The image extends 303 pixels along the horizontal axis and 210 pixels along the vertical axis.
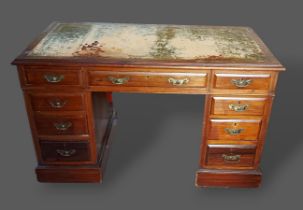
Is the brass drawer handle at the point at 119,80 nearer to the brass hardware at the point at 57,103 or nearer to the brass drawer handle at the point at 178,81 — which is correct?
the brass drawer handle at the point at 178,81

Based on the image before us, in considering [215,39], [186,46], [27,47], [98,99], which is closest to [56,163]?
[98,99]

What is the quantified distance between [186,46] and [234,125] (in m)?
0.70

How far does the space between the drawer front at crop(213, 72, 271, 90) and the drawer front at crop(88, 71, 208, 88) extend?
10cm

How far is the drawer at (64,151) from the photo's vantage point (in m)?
2.80

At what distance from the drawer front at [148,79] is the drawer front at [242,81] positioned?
0.34 feet

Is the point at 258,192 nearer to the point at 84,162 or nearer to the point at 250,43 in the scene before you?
the point at 250,43

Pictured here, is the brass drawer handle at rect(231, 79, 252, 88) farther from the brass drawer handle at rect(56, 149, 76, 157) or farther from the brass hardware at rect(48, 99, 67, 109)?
the brass drawer handle at rect(56, 149, 76, 157)

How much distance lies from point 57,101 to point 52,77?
20 centimetres

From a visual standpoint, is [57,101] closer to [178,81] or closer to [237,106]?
[178,81]

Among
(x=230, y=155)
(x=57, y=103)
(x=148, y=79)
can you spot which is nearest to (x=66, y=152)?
(x=57, y=103)

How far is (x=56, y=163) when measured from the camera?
290 cm

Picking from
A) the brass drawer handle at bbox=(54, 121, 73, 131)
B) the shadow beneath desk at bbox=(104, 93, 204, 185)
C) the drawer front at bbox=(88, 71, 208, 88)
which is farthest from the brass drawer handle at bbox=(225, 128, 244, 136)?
the brass drawer handle at bbox=(54, 121, 73, 131)

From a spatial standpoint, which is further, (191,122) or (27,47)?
(191,122)

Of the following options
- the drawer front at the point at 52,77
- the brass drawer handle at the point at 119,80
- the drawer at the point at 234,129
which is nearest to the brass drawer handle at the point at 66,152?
the drawer front at the point at 52,77
